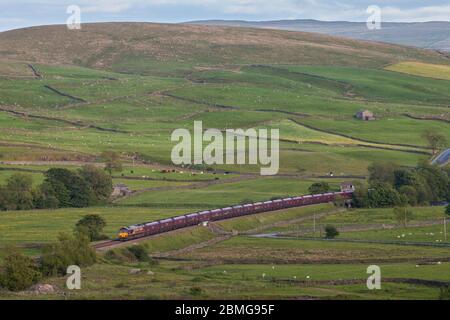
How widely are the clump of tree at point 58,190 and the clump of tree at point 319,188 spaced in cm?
2202

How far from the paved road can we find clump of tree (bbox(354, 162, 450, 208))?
549 inches

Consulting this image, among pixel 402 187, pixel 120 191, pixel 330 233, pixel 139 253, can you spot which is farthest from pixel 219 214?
pixel 402 187

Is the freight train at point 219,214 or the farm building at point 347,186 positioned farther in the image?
the farm building at point 347,186

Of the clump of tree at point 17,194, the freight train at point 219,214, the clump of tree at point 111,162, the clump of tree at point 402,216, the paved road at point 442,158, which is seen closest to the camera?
the freight train at point 219,214

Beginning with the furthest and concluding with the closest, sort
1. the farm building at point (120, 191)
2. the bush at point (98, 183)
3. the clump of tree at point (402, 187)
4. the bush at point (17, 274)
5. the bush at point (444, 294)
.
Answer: the farm building at point (120, 191), the bush at point (98, 183), the clump of tree at point (402, 187), the bush at point (17, 274), the bush at point (444, 294)

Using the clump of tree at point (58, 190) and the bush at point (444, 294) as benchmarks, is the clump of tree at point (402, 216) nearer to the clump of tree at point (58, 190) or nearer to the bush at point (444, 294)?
the clump of tree at point (58, 190)

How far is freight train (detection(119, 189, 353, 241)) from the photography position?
9638 cm

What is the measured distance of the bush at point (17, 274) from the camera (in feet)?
233

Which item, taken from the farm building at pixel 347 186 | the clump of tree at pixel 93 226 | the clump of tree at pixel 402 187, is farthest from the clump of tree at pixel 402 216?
the clump of tree at pixel 93 226

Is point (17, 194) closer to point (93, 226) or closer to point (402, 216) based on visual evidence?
point (93, 226)

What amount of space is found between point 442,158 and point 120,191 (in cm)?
5252

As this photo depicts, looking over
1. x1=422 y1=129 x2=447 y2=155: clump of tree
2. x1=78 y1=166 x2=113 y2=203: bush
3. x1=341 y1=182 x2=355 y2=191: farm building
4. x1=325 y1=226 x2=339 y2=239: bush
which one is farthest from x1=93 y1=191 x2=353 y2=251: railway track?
x1=422 y1=129 x2=447 y2=155: clump of tree

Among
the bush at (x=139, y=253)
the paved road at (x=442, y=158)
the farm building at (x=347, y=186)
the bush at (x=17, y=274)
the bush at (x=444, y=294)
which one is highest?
the paved road at (x=442, y=158)
